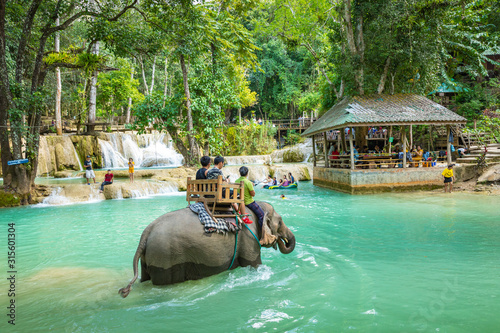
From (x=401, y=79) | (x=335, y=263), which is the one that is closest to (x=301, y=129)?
(x=401, y=79)

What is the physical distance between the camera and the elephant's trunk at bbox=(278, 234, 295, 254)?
245 inches

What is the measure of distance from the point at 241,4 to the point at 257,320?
23889mm

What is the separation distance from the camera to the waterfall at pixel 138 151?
87.5 ft

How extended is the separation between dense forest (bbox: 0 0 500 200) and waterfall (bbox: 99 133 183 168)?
9.68 feet

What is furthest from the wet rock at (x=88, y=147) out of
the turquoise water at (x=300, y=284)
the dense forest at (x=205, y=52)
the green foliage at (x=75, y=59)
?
the turquoise water at (x=300, y=284)

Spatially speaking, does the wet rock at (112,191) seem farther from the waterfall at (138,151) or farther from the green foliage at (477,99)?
the green foliage at (477,99)

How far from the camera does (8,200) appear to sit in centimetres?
1384

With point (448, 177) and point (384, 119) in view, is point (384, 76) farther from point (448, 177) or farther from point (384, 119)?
point (448, 177)

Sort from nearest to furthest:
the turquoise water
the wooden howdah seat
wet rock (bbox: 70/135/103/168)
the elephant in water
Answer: the turquoise water, the elephant in water, the wooden howdah seat, wet rock (bbox: 70/135/103/168)

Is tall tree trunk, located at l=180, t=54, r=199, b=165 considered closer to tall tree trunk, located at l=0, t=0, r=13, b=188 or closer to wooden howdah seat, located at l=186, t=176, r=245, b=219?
tall tree trunk, located at l=0, t=0, r=13, b=188

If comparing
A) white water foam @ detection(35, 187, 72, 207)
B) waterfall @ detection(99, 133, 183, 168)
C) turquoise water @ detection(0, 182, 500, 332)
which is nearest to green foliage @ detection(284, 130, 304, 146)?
waterfall @ detection(99, 133, 183, 168)

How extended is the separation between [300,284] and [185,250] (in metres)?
2.02

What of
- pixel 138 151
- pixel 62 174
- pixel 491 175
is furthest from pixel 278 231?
pixel 138 151

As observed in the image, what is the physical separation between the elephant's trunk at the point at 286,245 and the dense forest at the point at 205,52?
1080cm
